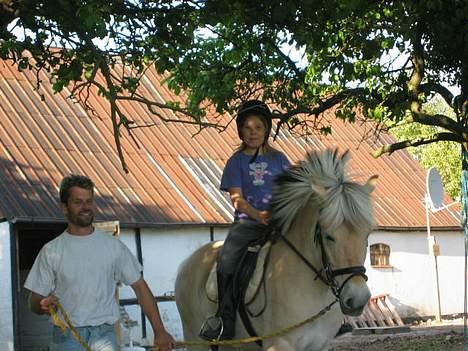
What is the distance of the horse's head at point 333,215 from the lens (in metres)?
5.78

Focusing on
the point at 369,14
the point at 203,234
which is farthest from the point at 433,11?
the point at 203,234

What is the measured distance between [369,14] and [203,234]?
9.85 metres

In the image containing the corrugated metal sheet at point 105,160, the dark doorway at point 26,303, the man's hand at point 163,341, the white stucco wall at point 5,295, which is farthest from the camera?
the dark doorway at point 26,303

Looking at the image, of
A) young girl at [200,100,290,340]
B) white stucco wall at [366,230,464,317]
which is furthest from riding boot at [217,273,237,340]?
white stucco wall at [366,230,464,317]

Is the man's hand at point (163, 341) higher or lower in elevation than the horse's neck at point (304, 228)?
lower

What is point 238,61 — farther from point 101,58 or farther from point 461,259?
point 461,259

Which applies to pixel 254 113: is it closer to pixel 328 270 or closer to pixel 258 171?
pixel 258 171

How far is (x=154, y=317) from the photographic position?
5.65m

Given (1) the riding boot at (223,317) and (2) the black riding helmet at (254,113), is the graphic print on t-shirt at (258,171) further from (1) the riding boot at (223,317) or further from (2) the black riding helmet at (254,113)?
(1) the riding boot at (223,317)

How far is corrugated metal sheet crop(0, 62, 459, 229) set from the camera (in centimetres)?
1916

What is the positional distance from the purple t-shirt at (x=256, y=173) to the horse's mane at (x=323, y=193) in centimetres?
34

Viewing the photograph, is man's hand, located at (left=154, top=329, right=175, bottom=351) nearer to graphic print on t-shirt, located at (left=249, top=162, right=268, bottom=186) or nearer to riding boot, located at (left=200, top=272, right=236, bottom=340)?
riding boot, located at (left=200, top=272, right=236, bottom=340)

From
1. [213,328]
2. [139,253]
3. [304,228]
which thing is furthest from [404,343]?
[304,228]

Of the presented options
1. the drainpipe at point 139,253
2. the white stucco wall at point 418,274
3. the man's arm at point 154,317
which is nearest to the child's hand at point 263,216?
the man's arm at point 154,317
